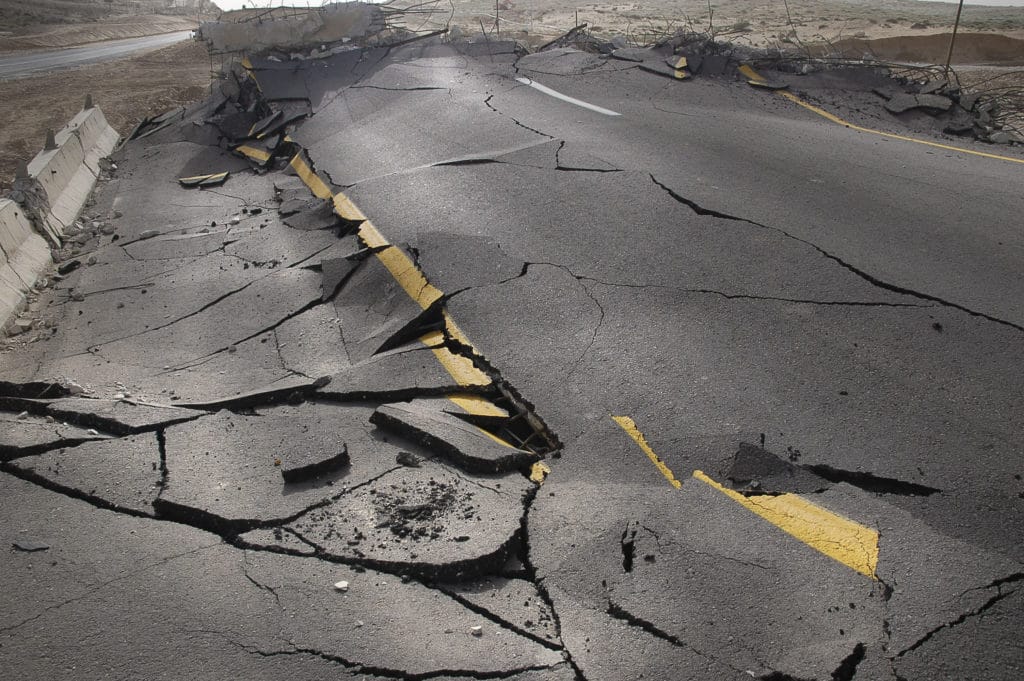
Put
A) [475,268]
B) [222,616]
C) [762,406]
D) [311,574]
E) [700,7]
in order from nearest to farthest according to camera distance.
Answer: [222,616] < [311,574] < [762,406] < [475,268] < [700,7]

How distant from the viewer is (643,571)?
10.4 ft

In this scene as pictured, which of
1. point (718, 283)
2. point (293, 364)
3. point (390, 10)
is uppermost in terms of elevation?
point (390, 10)

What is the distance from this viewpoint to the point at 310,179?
8.94 m

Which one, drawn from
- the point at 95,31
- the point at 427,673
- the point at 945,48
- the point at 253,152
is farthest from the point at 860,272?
the point at 95,31

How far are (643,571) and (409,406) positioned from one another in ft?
5.96

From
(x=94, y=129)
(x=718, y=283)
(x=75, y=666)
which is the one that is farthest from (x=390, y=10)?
(x=75, y=666)

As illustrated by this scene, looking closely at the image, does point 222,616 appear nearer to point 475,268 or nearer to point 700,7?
point 475,268

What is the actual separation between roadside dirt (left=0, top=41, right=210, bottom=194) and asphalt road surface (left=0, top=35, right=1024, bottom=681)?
6.40 m

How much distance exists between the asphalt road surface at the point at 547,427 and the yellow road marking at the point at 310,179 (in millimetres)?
375

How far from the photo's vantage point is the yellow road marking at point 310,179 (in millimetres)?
8359

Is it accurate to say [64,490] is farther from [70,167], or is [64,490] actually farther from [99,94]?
[99,94]

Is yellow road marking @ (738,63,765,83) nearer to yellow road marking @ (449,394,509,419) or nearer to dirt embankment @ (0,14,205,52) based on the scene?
yellow road marking @ (449,394,509,419)

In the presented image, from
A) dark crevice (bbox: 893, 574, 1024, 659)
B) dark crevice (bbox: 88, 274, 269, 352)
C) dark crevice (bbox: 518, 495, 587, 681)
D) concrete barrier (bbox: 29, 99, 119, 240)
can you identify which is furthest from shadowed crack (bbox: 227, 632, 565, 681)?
concrete barrier (bbox: 29, 99, 119, 240)

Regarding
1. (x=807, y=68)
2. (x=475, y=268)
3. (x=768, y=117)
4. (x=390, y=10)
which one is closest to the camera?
(x=475, y=268)
